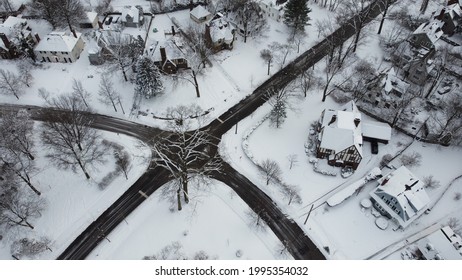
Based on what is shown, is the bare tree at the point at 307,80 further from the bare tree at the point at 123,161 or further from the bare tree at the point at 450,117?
the bare tree at the point at 123,161

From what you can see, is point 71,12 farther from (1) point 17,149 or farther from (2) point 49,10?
(1) point 17,149

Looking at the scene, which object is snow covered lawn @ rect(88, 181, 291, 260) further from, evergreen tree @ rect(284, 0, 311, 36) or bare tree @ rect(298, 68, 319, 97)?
evergreen tree @ rect(284, 0, 311, 36)

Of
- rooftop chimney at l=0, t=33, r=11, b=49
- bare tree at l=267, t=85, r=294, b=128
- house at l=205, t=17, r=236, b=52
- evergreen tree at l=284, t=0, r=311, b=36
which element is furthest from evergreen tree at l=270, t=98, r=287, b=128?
rooftop chimney at l=0, t=33, r=11, b=49

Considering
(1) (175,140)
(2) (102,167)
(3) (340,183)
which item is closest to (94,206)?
(2) (102,167)

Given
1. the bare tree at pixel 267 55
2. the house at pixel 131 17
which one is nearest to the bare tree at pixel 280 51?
the bare tree at pixel 267 55

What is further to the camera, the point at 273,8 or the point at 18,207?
the point at 273,8

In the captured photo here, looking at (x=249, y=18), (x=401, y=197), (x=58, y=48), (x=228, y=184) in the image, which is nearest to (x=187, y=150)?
(x=228, y=184)
